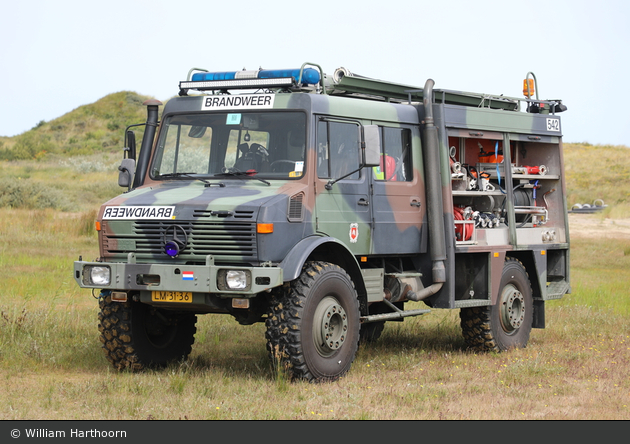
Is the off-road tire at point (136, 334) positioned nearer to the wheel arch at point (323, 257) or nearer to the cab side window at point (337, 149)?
the wheel arch at point (323, 257)

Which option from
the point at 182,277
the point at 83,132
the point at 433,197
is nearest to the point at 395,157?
the point at 433,197

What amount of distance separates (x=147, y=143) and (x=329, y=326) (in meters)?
2.78

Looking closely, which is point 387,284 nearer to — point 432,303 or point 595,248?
point 432,303

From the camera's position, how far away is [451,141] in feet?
35.1

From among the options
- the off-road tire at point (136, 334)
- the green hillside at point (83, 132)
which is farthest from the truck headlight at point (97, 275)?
the green hillside at point (83, 132)

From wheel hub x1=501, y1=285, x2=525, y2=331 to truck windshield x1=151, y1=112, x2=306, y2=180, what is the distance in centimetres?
388

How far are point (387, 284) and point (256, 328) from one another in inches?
118

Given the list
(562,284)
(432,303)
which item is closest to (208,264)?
(432,303)

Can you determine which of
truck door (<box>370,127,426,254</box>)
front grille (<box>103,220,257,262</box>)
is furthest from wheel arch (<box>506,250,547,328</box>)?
front grille (<box>103,220,257,262</box>)

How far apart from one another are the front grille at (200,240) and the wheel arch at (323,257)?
35 centimetres

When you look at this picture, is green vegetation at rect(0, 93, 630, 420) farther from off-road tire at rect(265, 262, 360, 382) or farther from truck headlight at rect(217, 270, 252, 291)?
truck headlight at rect(217, 270, 252, 291)

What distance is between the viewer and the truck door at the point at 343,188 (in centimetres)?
847

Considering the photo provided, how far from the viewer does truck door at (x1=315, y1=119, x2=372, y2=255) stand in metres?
8.47

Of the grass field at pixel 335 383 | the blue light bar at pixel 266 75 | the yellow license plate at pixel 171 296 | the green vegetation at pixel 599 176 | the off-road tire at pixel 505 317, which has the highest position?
the green vegetation at pixel 599 176
